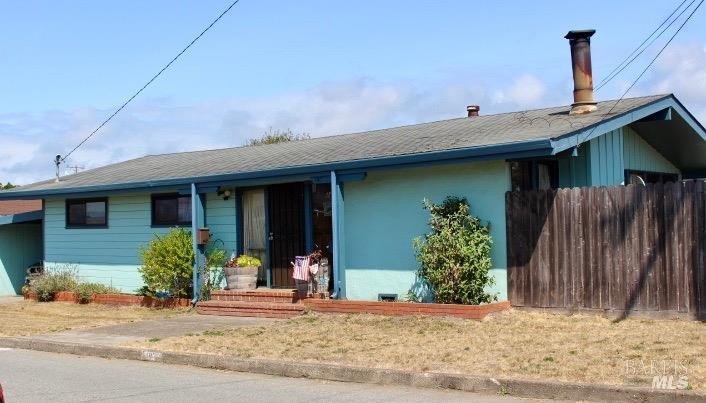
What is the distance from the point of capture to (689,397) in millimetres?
7375

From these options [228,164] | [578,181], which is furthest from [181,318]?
[578,181]

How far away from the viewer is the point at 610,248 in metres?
12.1

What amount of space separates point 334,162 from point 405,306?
2.88 metres

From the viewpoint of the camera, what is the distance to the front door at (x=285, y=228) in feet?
53.8

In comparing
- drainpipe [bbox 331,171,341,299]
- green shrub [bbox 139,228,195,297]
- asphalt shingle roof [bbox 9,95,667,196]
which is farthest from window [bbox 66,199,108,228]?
drainpipe [bbox 331,171,341,299]

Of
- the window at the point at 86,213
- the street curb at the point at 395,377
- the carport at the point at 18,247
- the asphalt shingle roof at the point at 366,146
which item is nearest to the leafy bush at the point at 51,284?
the window at the point at 86,213

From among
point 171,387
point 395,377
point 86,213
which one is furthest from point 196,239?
point 395,377

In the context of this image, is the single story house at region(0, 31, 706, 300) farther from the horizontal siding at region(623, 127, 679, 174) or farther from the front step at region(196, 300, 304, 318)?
the front step at region(196, 300, 304, 318)

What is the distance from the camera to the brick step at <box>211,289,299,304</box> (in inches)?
596

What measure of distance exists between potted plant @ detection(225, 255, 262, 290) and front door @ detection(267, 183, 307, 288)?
0.56m

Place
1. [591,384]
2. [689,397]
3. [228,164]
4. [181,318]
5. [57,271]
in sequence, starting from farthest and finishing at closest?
[57,271] → [228,164] → [181,318] → [591,384] → [689,397]

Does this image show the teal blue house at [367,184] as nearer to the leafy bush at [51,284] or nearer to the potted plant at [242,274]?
the leafy bush at [51,284]

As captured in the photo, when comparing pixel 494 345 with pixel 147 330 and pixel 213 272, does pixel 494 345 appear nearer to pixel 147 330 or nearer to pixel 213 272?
pixel 147 330

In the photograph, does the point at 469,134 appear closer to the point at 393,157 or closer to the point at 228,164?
the point at 393,157
